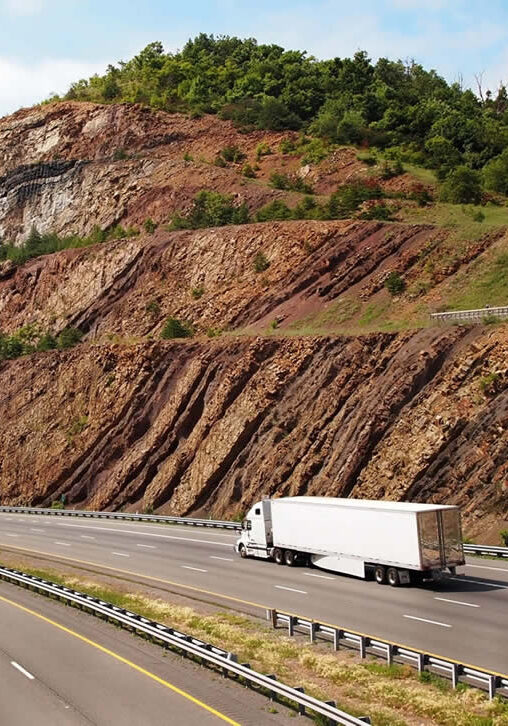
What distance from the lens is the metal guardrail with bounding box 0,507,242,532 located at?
1745 inches

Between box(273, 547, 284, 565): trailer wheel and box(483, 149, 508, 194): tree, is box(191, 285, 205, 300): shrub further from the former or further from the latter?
box(273, 547, 284, 565): trailer wheel

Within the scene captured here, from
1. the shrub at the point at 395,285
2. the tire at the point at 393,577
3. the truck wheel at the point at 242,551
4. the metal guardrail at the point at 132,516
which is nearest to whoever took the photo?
the tire at the point at 393,577

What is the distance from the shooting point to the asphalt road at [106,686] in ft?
46.8

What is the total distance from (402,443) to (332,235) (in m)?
25.5

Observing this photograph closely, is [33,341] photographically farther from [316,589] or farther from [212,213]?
[316,589]

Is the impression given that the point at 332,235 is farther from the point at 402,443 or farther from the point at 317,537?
the point at 317,537

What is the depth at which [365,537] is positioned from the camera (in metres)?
27.7

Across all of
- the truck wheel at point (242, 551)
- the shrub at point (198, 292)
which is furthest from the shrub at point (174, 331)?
the truck wheel at point (242, 551)

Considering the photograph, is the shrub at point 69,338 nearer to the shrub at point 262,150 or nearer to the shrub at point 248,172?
the shrub at point 248,172

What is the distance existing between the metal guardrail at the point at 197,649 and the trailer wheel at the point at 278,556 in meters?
8.93

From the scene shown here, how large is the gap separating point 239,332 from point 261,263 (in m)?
7.51

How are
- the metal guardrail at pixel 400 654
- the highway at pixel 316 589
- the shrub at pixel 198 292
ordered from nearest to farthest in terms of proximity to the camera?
1. the metal guardrail at pixel 400 654
2. the highway at pixel 316 589
3. the shrub at pixel 198 292

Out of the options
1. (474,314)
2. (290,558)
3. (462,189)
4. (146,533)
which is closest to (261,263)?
(462,189)

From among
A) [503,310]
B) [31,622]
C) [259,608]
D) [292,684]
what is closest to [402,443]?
[503,310]
